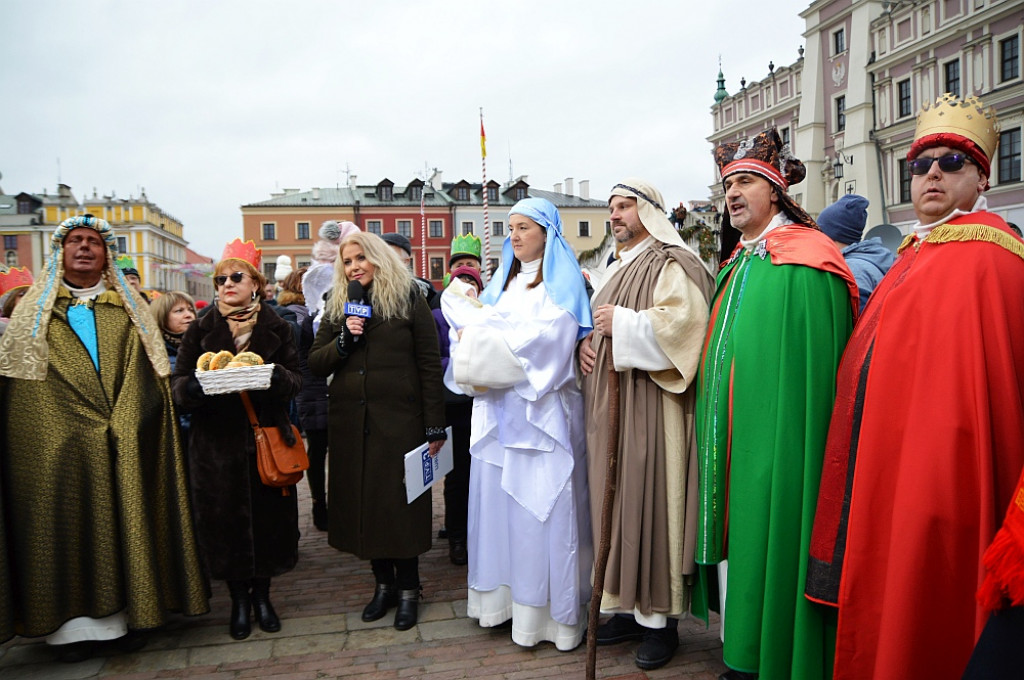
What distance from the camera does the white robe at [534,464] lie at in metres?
3.52

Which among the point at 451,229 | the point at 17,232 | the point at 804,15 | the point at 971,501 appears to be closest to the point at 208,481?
the point at 971,501

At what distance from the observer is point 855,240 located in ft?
15.2

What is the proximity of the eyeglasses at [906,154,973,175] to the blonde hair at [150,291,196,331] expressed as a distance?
159 inches

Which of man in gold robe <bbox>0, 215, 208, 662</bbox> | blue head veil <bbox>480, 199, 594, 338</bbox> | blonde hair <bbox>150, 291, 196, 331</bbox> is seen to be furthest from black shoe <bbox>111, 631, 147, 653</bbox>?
blue head veil <bbox>480, 199, 594, 338</bbox>

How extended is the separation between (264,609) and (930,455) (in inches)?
137

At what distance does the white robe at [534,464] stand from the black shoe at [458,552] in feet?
4.42

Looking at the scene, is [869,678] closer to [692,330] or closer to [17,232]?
[692,330]

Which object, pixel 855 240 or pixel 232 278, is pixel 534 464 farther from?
pixel 855 240

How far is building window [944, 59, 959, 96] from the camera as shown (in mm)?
13637

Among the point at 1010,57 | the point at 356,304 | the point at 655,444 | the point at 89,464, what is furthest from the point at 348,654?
the point at 1010,57

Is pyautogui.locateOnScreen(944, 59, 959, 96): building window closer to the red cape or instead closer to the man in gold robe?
the red cape

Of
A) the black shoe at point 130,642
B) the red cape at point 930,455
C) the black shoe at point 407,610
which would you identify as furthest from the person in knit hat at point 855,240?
the black shoe at point 130,642

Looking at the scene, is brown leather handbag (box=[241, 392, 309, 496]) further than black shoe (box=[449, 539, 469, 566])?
No

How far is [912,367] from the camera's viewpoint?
2.31 metres
